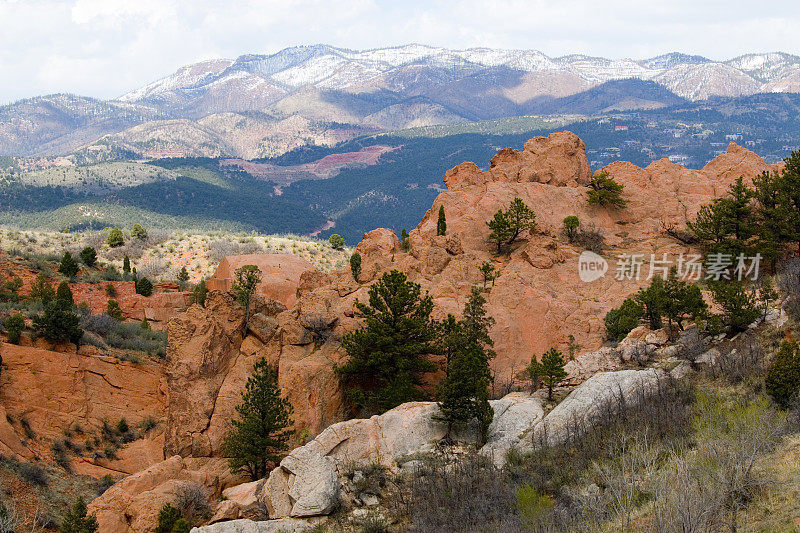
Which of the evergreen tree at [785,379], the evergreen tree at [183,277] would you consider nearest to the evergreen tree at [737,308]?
the evergreen tree at [785,379]

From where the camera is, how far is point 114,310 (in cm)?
4703

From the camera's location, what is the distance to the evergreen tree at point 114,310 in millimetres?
46844

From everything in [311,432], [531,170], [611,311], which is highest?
[531,170]

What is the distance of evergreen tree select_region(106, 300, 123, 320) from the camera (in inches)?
1844

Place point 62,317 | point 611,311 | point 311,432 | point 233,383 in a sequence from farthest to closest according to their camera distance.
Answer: point 62,317
point 611,311
point 233,383
point 311,432

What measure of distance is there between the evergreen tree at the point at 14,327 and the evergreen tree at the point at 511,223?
28.2m

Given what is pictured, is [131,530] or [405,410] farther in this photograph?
[405,410]

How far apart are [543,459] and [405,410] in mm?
6475

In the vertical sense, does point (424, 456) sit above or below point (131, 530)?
above

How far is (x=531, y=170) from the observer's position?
44.9 metres

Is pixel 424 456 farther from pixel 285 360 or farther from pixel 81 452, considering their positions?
pixel 81 452

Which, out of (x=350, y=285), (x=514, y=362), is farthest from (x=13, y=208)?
(x=514, y=362)

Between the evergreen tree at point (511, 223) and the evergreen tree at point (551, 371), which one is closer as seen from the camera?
the evergreen tree at point (551, 371)

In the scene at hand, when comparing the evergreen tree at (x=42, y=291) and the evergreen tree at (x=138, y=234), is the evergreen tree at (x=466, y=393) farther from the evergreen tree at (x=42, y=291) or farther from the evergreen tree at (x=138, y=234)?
the evergreen tree at (x=138, y=234)
